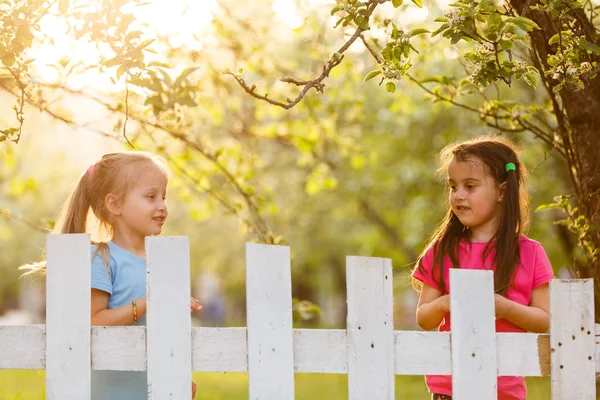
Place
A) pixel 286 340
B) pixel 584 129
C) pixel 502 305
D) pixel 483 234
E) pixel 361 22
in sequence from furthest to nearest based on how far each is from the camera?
pixel 584 129 → pixel 483 234 → pixel 502 305 → pixel 361 22 → pixel 286 340

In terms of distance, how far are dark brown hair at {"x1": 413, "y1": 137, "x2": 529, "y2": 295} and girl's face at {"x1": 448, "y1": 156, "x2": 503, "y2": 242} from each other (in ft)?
0.08

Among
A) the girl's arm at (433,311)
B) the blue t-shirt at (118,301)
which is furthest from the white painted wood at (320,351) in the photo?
the blue t-shirt at (118,301)

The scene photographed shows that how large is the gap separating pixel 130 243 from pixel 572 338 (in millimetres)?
1685

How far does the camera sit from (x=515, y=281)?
10.0ft

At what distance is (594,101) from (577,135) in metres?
0.17

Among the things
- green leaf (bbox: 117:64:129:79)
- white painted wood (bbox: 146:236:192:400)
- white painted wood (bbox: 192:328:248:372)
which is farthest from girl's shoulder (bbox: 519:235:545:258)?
green leaf (bbox: 117:64:129:79)

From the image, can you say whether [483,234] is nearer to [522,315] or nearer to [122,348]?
[522,315]

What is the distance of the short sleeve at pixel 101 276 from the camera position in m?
3.01

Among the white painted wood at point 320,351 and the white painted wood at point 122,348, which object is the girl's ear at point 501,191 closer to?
the white painted wood at point 320,351

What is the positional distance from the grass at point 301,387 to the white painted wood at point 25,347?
407 cm

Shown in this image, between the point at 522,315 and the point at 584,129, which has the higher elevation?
the point at 584,129

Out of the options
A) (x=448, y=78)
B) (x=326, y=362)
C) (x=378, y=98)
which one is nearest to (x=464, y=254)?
A: (x=326, y=362)

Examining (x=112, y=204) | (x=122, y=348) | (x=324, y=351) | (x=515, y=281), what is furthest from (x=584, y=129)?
(x=122, y=348)

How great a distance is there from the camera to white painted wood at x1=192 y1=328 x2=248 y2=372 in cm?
261
